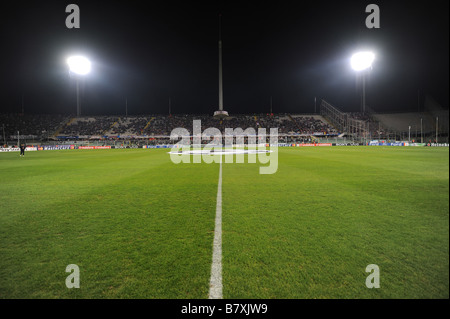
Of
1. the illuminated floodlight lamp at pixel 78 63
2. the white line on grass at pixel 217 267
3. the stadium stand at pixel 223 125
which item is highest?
the illuminated floodlight lamp at pixel 78 63

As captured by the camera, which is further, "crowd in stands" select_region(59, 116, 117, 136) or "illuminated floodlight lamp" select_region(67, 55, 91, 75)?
"crowd in stands" select_region(59, 116, 117, 136)

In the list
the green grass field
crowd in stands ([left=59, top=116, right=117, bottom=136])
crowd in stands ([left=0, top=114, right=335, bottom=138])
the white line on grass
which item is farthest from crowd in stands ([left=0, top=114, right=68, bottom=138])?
the white line on grass

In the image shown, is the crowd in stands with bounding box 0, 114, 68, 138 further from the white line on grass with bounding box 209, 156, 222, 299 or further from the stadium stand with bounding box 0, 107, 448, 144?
the white line on grass with bounding box 209, 156, 222, 299

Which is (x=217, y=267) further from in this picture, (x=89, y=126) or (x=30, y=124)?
(x=30, y=124)

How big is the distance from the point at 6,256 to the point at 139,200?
10.4 ft

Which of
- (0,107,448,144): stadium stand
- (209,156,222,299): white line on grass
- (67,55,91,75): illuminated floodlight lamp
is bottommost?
(209,156,222,299): white line on grass

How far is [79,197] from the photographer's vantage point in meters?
6.77

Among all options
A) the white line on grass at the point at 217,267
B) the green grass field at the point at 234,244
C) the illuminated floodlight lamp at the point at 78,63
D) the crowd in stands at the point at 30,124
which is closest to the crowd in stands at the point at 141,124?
the crowd in stands at the point at 30,124

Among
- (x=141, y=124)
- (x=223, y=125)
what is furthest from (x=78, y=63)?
(x=223, y=125)

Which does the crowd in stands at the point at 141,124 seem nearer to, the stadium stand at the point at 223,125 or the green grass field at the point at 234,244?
the stadium stand at the point at 223,125

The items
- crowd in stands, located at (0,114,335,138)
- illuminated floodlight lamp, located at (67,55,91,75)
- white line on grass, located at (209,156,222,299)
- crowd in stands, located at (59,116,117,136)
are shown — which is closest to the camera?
white line on grass, located at (209,156,222,299)

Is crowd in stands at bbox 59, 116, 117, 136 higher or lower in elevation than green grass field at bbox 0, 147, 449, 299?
higher
